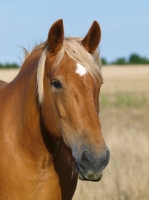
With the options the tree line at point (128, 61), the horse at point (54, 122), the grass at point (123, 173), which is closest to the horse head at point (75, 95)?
the horse at point (54, 122)

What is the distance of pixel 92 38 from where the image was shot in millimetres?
4020

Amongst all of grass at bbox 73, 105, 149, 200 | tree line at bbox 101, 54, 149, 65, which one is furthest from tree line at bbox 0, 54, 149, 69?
grass at bbox 73, 105, 149, 200

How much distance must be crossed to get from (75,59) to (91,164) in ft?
2.51

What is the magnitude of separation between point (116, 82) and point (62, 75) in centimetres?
2878

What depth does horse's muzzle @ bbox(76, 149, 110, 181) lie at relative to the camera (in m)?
3.46

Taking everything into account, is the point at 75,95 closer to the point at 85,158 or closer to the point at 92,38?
the point at 85,158

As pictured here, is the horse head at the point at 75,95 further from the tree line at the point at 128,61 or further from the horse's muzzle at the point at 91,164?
the tree line at the point at 128,61

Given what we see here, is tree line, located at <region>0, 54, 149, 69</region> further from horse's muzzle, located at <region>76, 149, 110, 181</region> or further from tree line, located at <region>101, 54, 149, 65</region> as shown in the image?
horse's muzzle, located at <region>76, 149, 110, 181</region>

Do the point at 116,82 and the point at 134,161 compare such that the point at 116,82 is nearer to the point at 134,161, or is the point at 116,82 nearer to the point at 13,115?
the point at 134,161

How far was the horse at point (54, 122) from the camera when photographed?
3.58 metres

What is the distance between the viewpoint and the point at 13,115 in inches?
167

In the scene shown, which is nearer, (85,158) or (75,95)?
(85,158)

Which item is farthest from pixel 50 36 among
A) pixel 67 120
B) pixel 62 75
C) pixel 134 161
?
pixel 134 161

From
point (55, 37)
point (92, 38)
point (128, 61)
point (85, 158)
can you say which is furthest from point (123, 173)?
point (128, 61)
